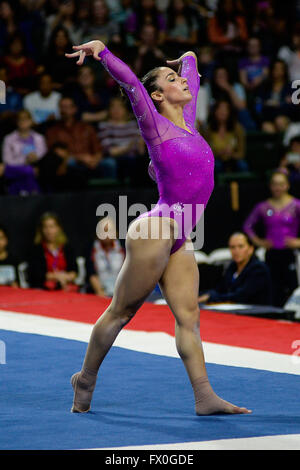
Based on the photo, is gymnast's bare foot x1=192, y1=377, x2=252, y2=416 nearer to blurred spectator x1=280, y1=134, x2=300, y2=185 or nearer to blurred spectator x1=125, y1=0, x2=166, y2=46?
blurred spectator x1=280, y1=134, x2=300, y2=185

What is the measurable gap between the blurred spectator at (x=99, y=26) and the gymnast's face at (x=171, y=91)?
23.9ft

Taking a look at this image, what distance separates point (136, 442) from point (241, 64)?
30.3ft

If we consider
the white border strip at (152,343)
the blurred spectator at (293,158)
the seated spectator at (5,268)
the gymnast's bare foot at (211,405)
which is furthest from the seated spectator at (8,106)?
the gymnast's bare foot at (211,405)

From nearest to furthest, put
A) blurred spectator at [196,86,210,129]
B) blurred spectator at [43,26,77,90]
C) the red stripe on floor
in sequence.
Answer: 1. the red stripe on floor
2. blurred spectator at [196,86,210,129]
3. blurred spectator at [43,26,77,90]

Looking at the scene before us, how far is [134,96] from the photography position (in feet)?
11.5

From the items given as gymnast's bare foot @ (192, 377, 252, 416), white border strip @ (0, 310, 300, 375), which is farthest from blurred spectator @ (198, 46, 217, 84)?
gymnast's bare foot @ (192, 377, 252, 416)

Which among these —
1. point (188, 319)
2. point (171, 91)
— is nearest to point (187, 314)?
point (188, 319)

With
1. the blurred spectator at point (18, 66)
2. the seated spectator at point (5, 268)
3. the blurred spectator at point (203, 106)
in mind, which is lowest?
the seated spectator at point (5, 268)

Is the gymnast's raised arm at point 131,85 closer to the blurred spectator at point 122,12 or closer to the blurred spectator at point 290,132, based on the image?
the blurred spectator at point 290,132

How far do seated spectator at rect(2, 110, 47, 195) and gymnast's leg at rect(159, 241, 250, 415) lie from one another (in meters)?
5.28

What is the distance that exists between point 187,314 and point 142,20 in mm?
8346

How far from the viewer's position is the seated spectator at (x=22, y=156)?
343 inches

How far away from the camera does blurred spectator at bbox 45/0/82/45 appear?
1072cm
